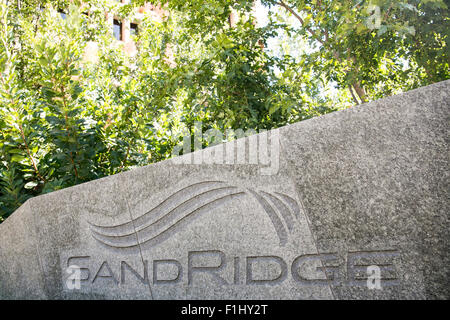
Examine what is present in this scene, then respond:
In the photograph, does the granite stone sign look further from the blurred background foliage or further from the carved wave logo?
the blurred background foliage

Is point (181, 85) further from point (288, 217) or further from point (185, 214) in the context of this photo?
point (288, 217)

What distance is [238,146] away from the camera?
7.72ft

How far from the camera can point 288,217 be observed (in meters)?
2.13

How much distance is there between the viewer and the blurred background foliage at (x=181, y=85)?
3.90 metres

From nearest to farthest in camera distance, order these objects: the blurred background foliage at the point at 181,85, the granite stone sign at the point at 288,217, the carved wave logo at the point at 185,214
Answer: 1. the granite stone sign at the point at 288,217
2. the carved wave logo at the point at 185,214
3. the blurred background foliage at the point at 181,85

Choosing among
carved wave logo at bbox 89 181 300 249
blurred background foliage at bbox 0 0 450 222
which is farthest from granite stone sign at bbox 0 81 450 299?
blurred background foliage at bbox 0 0 450 222

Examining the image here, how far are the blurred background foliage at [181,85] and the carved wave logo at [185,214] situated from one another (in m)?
1.50

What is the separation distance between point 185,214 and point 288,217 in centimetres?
77

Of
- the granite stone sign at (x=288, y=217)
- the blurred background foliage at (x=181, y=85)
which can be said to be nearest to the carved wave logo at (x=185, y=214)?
the granite stone sign at (x=288, y=217)

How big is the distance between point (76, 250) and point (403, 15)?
13.2ft

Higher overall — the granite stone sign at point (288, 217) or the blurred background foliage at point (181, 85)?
the blurred background foliage at point (181, 85)

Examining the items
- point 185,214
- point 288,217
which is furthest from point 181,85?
point 288,217

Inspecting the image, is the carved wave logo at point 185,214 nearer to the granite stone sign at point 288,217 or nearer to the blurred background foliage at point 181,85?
the granite stone sign at point 288,217
